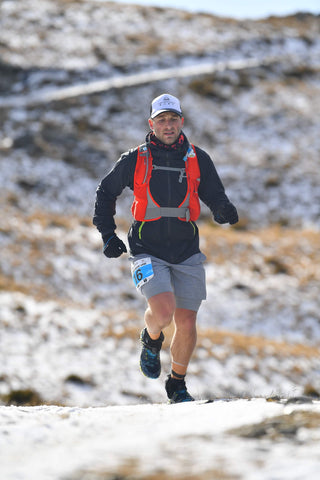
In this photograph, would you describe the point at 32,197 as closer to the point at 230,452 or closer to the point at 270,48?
the point at 230,452

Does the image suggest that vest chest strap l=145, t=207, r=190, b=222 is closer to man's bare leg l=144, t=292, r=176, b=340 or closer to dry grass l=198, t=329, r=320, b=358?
man's bare leg l=144, t=292, r=176, b=340

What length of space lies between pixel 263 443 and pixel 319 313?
1244cm

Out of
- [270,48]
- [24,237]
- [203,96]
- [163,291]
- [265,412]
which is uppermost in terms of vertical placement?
[270,48]

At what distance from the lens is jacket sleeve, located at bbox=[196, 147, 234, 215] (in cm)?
539

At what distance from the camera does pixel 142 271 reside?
522cm

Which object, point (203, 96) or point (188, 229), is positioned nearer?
point (188, 229)

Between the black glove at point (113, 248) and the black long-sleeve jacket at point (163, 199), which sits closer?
the black long-sleeve jacket at point (163, 199)

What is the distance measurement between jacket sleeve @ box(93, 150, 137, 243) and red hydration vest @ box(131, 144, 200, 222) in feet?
0.30

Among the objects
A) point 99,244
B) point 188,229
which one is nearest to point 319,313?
point 99,244

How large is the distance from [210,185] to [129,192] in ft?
61.0

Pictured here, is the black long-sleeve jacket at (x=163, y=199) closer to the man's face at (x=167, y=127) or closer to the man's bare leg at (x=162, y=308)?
the man's face at (x=167, y=127)

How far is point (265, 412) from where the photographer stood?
3.82 meters

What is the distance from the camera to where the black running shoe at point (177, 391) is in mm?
5496

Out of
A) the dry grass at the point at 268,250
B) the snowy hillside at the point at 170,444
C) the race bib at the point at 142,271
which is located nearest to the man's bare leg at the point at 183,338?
the race bib at the point at 142,271
